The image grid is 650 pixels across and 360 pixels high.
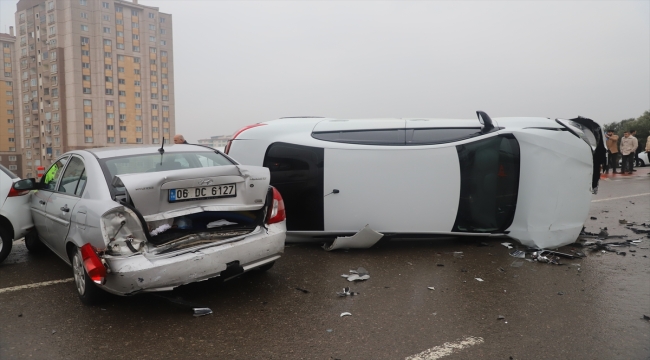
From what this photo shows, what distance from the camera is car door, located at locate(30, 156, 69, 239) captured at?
4579 mm

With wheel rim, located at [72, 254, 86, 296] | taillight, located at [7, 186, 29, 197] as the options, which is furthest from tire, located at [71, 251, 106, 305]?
taillight, located at [7, 186, 29, 197]

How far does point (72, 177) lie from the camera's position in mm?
4156

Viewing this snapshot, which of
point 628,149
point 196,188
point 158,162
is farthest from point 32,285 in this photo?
point 628,149

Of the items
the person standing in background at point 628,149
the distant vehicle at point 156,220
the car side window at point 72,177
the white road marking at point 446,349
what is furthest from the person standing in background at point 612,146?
the car side window at point 72,177

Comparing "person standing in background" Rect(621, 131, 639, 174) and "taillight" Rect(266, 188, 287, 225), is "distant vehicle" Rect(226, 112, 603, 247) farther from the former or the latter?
"person standing in background" Rect(621, 131, 639, 174)

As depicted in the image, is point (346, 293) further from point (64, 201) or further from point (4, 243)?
point (4, 243)

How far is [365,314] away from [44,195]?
3.85 m

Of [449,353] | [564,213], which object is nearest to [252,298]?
[449,353]

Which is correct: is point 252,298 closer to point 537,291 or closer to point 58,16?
point 537,291

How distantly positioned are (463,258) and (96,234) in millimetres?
4026

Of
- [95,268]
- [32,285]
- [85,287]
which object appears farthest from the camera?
[32,285]

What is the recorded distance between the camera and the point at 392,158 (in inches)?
209

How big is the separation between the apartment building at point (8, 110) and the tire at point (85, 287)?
1721 inches

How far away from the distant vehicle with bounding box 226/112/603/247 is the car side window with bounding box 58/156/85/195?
2.41 meters
